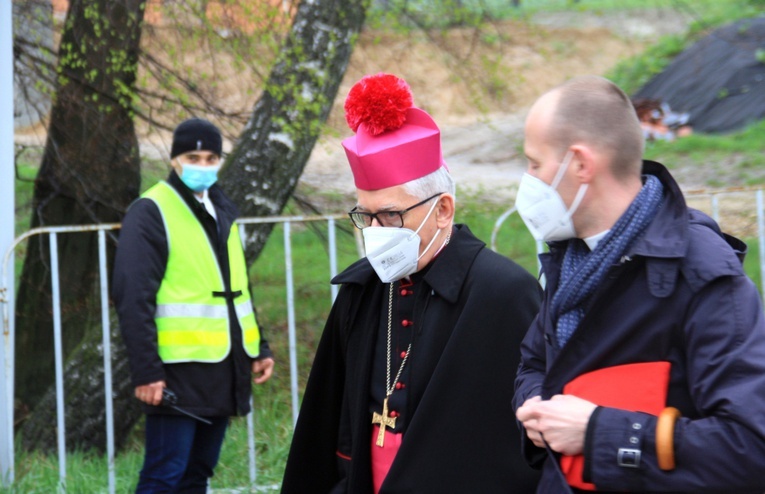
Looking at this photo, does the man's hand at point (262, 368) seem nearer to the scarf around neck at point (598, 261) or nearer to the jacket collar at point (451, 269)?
the jacket collar at point (451, 269)

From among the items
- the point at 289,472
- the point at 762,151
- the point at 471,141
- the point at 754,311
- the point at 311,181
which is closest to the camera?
the point at 754,311

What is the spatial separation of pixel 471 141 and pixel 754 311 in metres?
19.2

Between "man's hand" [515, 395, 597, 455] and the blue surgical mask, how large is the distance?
2.68 m

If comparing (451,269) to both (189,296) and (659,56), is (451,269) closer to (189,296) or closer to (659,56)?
(189,296)

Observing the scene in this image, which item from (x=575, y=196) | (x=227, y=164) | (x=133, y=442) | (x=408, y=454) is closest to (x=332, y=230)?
(x=227, y=164)

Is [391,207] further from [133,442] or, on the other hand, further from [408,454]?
[133,442]

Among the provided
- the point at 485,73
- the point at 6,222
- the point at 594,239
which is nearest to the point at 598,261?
the point at 594,239

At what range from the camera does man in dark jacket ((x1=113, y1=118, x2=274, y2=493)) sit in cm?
404

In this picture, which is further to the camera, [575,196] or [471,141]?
[471,141]

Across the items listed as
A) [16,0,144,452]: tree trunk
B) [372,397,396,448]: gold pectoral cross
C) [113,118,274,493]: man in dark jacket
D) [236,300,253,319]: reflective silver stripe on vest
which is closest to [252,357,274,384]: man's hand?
[113,118,274,493]: man in dark jacket

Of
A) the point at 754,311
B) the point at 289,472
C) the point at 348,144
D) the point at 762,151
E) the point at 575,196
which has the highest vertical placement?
the point at 762,151

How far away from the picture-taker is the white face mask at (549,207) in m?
2.01

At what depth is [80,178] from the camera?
277 inches

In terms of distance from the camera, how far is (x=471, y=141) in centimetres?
2083
